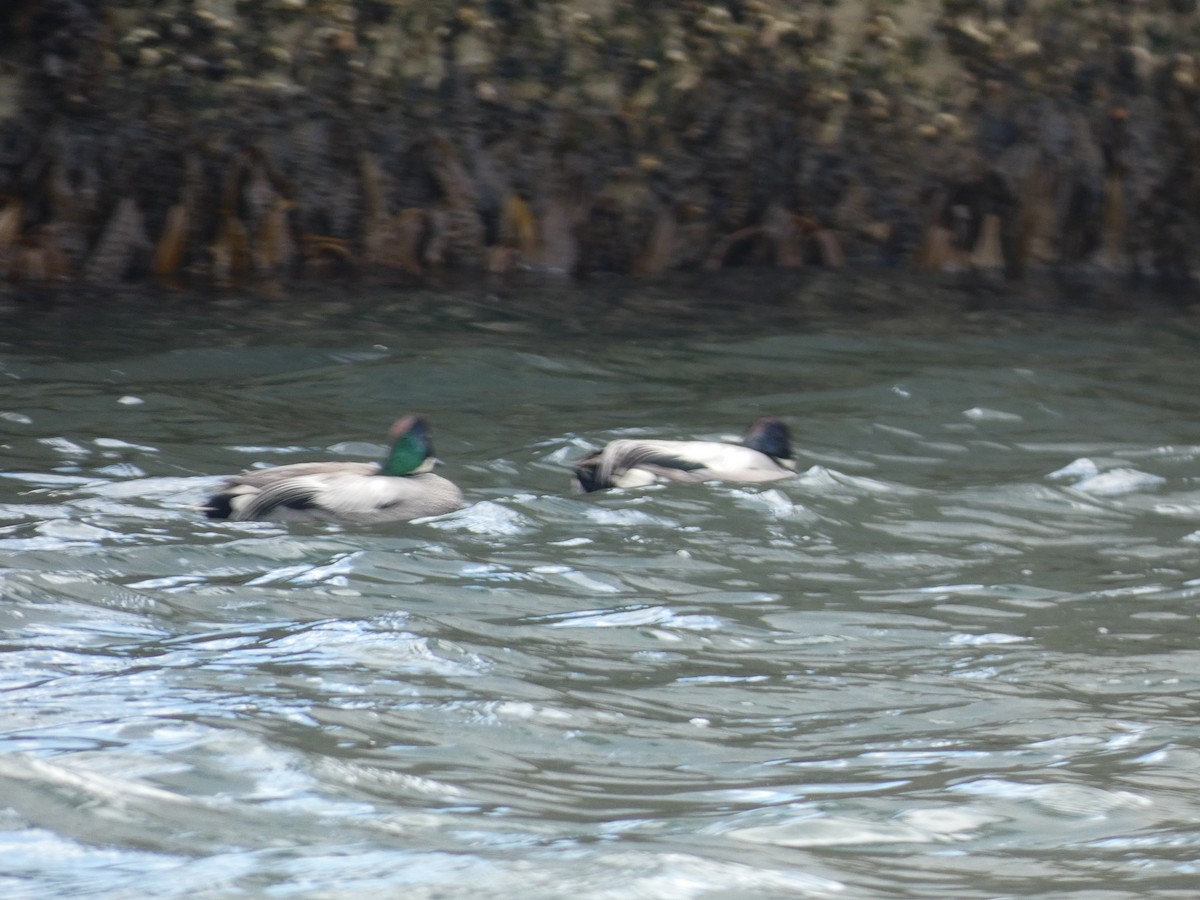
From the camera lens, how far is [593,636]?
196 inches

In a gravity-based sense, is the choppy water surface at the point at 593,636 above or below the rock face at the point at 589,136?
below

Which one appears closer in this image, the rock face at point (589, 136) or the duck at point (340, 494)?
the duck at point (340, 494)

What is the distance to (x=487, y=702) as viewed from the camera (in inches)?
166

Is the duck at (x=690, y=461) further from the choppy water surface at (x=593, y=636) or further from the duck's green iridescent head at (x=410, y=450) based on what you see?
the duck's green iridescent head at (x=410, y=450)

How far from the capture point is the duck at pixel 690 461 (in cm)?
699

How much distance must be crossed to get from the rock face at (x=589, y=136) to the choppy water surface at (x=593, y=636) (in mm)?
2388

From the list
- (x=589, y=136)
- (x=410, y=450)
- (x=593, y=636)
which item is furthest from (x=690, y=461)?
(x=589, y=136)

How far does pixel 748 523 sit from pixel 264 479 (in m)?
1.82

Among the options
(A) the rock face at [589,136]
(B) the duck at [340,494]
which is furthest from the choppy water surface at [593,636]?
(A) the rock face at [589,136]

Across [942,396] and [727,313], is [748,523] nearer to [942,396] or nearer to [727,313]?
[942,396]

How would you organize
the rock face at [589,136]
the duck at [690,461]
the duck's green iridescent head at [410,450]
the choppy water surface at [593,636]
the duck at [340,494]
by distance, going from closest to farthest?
the choppy water surface at [593,636]
the duck at [340,494]
the duck's green iridescent head at [410,450]
the duck at [690,461]
the rock face at [589,136]

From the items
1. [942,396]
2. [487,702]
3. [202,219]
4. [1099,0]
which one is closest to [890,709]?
[487,702]

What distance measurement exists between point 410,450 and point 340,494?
0.53 metres

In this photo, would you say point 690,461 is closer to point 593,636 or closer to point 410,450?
point 410,450
